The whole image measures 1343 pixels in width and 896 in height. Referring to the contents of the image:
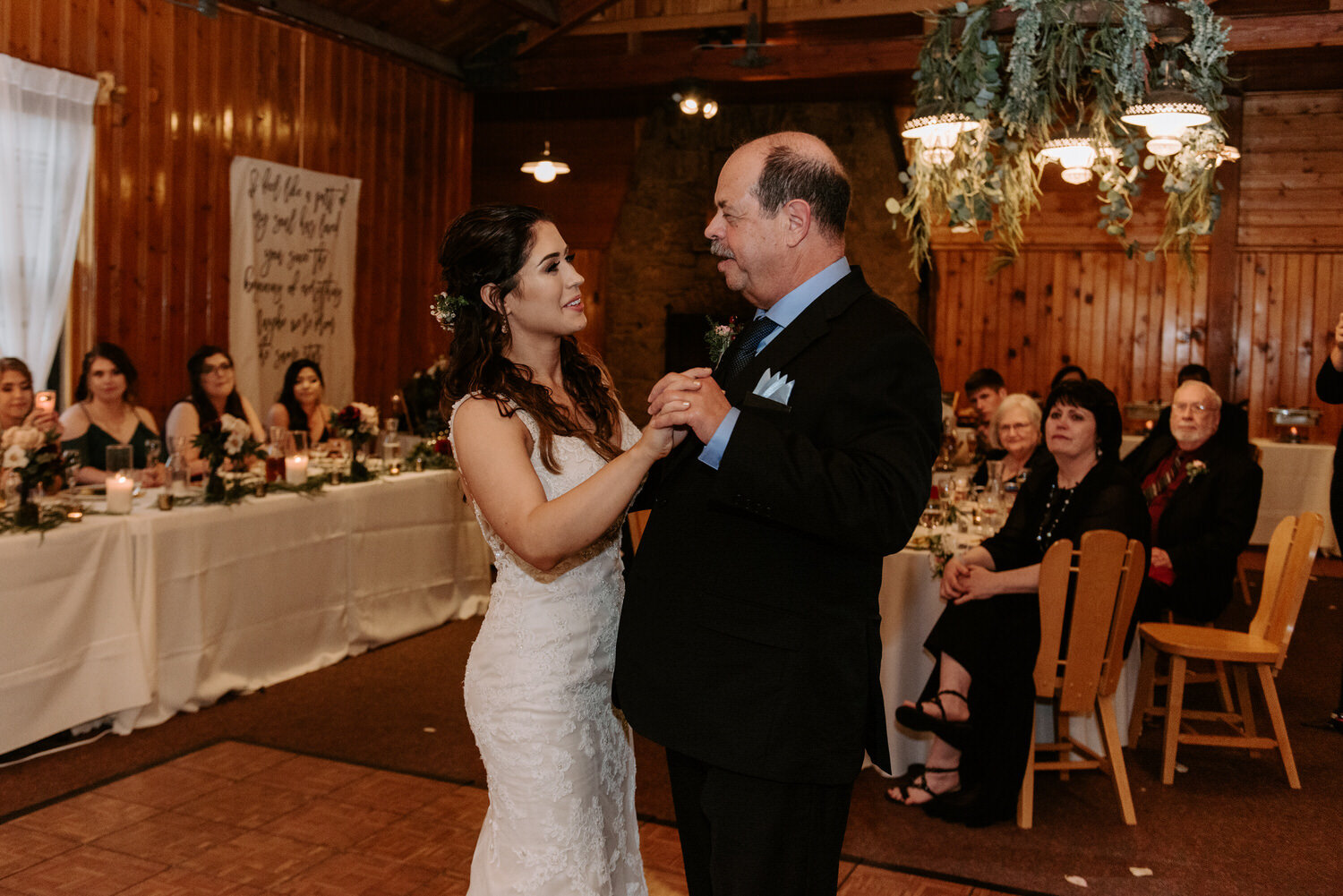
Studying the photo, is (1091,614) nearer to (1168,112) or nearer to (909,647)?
(909,647)

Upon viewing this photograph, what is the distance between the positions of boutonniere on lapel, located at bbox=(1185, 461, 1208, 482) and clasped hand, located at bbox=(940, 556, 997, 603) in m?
1.47

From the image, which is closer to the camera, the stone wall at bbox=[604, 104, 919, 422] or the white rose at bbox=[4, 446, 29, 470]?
the white rose at bbox=[4, 446, 29, 470]

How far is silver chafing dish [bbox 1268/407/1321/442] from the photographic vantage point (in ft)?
29.5

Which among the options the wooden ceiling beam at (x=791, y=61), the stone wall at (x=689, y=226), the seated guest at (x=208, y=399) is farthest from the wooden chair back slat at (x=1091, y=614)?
the stone wall at (x=689, y=226)

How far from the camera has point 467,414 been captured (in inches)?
82.2

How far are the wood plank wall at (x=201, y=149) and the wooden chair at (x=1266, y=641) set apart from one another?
18.7 ft

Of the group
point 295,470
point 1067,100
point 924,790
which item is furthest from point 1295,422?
point 295,470

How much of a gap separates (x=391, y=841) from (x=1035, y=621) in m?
2.20

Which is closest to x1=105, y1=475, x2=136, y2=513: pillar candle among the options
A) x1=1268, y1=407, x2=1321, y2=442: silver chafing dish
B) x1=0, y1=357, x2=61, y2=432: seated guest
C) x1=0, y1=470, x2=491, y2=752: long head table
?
x1=0, y1=470, x2=491, y2=752: long head table

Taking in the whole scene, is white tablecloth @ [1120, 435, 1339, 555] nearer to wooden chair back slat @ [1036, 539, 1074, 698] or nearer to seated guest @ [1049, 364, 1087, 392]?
seated guest @ [1049, 364, 1087, 392]

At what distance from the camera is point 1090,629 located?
142 inches

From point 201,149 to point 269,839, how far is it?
16.5 feet

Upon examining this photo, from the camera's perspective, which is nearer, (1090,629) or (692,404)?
(692,404)

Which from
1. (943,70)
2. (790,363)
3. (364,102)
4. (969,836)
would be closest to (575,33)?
(364,102)
